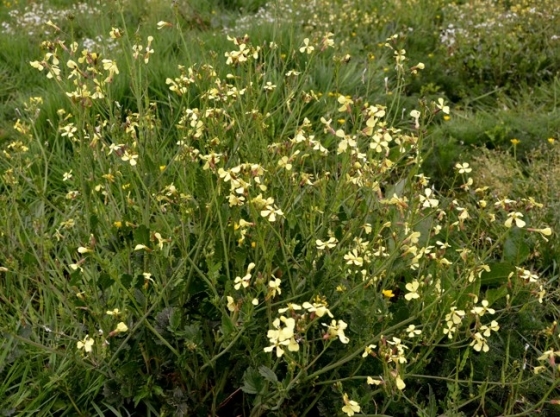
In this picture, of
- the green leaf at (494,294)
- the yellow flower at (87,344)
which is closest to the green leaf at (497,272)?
the green leaf at (494,294)

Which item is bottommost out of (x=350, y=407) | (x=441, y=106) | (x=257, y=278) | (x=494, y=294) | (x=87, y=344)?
(x=494, y=294)

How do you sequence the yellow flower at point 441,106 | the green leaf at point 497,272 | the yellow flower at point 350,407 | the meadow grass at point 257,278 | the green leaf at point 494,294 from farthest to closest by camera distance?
the green leaf at point 497,272
the green leaf at point 494,294
the yellow flower at point 441,106
the meadow grass at point 257,278
the yellow flower at point 350,407

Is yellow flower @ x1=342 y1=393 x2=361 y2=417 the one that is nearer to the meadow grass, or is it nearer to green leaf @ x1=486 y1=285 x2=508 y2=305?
the meadow grass

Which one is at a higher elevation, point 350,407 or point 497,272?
point 350,407

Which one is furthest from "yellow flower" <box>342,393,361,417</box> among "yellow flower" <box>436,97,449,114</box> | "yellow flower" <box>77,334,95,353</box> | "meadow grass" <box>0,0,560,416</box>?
"yellow flower" <box>436,97,449,114</box>

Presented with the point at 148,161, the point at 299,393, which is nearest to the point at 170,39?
the point at 148,161

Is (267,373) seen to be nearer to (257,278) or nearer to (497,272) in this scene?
(257,278)

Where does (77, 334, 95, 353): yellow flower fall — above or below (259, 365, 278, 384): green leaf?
above

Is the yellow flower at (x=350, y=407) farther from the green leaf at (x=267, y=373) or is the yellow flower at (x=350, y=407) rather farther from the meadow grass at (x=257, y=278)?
the green leaf at (x=267, y=373)

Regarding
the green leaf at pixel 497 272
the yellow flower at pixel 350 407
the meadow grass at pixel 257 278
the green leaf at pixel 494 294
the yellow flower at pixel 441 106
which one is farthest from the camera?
the green leaf at pixel 497 272

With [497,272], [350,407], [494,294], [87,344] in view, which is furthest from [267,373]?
[497,272]

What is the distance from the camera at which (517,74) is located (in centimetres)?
509

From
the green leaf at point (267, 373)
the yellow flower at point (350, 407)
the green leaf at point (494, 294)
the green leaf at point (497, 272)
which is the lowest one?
the green leaf at point (497, 272)

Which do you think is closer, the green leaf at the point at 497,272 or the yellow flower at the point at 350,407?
the yellow flower at the point at 350,407
